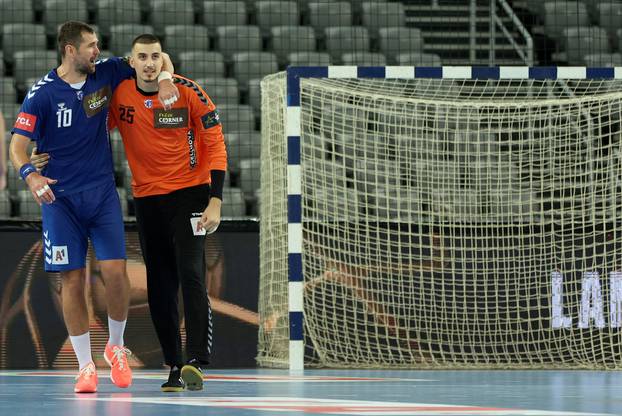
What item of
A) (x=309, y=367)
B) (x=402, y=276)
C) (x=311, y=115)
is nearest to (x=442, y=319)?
(x=402, y=276)

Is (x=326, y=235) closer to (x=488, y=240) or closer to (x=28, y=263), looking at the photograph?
(x=488, y=240)

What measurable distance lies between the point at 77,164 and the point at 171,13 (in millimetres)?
7301

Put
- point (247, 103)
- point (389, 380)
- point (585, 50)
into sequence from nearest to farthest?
point (389, 380), point (247, 103), point (585, 50)

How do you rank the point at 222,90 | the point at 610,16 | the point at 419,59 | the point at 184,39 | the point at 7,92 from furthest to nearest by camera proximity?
the point at 610,16 < the point at 184,39 < the point at 419,59 < the point at 222,90 < the point at 7,92

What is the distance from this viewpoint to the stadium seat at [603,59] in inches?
468

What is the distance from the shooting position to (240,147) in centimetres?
1077

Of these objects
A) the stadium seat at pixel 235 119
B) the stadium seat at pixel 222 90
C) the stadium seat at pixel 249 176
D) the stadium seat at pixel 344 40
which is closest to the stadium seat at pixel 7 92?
the stadium seat at pixel 222 90

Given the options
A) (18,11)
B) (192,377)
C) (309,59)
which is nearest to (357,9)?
(309,59)

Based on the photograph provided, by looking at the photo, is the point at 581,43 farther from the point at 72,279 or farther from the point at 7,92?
the point at 72,279

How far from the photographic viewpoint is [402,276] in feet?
26.1

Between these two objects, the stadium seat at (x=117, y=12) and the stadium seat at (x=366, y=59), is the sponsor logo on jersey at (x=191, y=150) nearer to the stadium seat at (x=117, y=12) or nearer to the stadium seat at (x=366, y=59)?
the stadium seat at (x=366, y=59)

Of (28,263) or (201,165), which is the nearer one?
(201,165)

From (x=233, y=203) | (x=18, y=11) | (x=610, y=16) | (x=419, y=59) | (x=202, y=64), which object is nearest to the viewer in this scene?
(x=233, y=203)

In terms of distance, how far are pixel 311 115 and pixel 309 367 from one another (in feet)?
5.43
